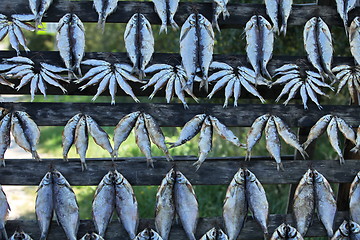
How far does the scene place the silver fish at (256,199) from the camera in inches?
123

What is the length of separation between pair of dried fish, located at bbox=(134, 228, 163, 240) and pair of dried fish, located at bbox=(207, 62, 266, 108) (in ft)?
3.06

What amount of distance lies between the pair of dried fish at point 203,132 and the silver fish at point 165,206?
0.21 metres

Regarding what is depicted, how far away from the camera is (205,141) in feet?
10.1

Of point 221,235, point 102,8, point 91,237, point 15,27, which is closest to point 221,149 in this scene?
point 221,235

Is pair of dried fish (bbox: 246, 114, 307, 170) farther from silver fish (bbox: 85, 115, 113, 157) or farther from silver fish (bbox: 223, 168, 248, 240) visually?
silver fish (bbox: 85, 115, 113, 157)

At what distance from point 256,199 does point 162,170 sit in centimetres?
64

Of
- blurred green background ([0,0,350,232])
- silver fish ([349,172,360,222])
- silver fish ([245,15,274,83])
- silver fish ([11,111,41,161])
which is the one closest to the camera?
silver fish ([11,111,41,161])

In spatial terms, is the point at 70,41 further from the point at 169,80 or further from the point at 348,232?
the point at 348,232

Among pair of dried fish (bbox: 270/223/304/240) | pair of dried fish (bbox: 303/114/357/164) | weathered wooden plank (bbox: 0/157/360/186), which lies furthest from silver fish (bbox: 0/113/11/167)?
pair of dried fish (bbox: 303/114/357/164)

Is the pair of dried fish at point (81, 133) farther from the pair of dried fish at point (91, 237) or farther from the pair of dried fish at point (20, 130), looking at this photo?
the pair of dried fish at point (91, 237)

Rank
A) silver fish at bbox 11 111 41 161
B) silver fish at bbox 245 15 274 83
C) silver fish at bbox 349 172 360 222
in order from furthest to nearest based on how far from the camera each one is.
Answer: silver fish at bbox 349 172 360 222 < silver fish at bbox 245 15 274 83 < silver fish at bbox 11 111 41 161

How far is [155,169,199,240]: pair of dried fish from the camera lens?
3107 millimetres

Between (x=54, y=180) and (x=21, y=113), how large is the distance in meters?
0.47

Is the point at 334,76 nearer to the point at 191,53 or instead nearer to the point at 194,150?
the point at 191,53
